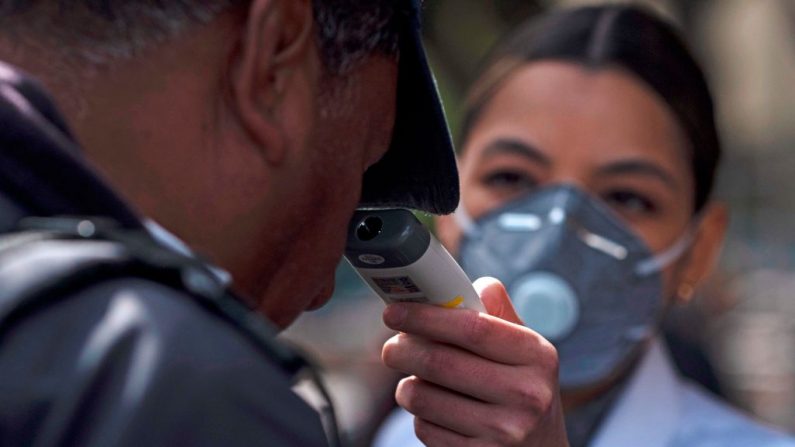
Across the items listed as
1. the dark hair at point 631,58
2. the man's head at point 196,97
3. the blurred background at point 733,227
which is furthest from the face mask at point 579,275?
the man's head at point 196,97

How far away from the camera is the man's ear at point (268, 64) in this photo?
3.95ft

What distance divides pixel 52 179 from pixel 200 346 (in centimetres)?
19

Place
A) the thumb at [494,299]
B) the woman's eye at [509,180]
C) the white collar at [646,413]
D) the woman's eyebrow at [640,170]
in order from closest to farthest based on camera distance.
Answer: the thumb at [494,299], the white collar at [646,413], the woman's eyebrow at [640,170], the woman's eye at [509,180]

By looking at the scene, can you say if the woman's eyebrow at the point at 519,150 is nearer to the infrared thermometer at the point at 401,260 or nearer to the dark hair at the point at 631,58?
the dark hair at the point at 631,58

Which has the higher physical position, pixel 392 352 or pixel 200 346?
pixel 200 346

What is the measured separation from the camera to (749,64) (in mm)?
25484

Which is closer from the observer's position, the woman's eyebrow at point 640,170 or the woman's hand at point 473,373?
the woman's hand at point 473,373

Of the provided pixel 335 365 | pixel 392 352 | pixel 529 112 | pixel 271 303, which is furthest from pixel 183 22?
pixel 335 365

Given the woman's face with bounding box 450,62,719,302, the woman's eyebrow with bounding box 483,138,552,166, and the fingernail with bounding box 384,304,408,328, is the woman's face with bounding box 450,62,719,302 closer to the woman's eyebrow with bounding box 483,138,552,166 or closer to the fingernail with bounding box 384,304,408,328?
the woman's eyebrow with bounding box 483,138,552,166

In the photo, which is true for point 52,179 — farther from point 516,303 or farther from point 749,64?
point 749,64

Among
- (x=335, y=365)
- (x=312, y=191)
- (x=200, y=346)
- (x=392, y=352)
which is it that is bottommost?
(x=335, y=365)

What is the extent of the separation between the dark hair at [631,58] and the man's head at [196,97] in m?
1.76

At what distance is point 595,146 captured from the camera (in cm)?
288

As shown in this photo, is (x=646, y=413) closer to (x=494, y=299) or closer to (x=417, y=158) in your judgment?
(x=494, y=299)
